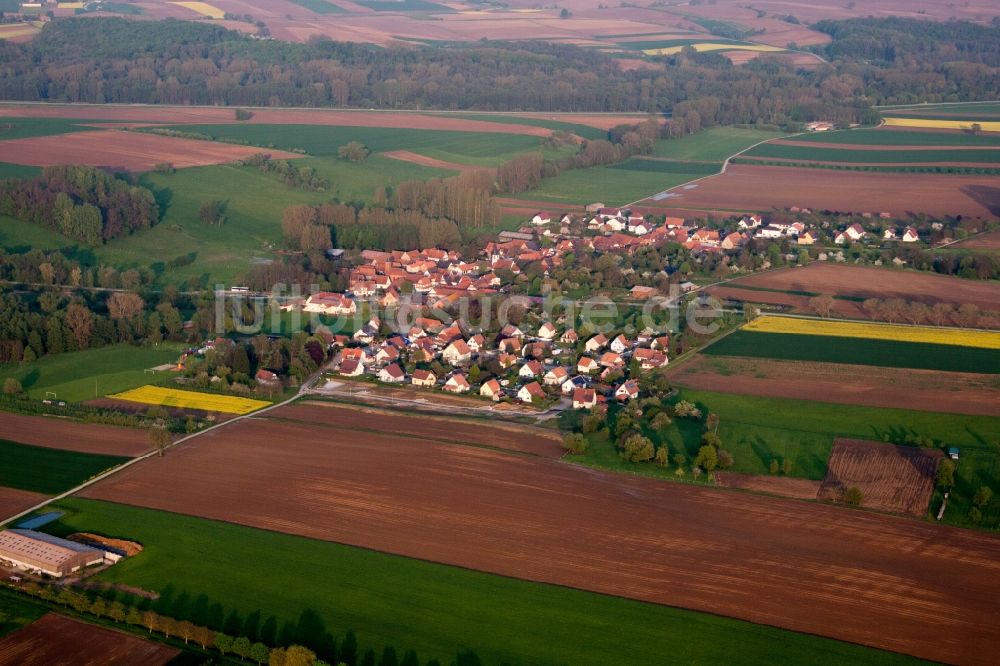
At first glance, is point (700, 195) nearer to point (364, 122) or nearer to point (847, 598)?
point (364, 122)

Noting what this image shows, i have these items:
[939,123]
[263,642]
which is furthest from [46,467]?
[939,123]

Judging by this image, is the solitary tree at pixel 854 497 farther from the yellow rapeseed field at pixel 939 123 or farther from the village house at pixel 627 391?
the yellow rapeseed field at pixel 939 123

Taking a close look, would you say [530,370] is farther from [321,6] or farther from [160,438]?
[321,6]

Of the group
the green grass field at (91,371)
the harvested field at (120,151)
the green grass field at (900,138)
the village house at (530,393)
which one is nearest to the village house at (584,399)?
the village house at (530,393)

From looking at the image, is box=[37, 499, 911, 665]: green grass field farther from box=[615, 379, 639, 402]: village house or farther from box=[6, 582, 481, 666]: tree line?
box=[615, 379, 639, 402]: village house

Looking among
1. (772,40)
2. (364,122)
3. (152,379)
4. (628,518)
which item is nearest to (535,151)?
(364,122)

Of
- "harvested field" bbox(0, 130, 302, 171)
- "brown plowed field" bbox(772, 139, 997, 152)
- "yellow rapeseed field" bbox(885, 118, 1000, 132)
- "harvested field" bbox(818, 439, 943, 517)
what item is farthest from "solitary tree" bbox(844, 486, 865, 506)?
"yellow rapeseed field" bbox(885, 118, 1000, 132)
